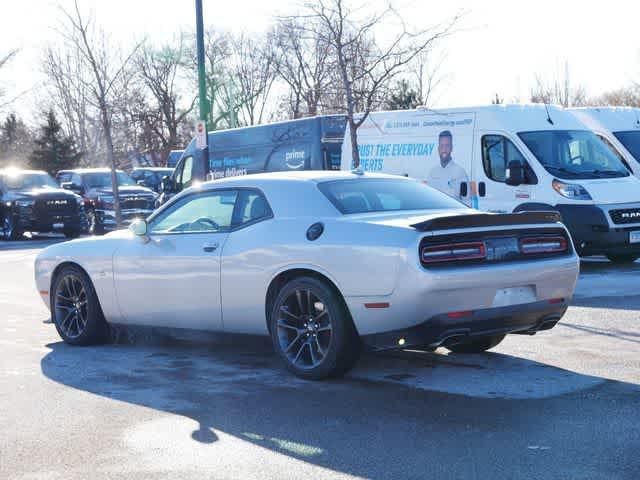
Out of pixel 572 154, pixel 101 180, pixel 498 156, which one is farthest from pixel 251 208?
pixel 101 180

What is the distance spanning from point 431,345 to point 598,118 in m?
12.5

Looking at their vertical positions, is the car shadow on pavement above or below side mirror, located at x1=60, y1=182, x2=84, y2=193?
below

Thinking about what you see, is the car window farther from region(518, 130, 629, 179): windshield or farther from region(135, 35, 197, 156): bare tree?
region(135, 35, 197, 156): bare tree

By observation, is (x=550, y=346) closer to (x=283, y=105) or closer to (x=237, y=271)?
(x=237, y=271)

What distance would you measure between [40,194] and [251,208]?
1938 centimetres

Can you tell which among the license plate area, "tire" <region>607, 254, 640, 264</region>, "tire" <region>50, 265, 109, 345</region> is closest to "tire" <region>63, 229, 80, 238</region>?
"tire" <region>607, 254, 640, 264</region>

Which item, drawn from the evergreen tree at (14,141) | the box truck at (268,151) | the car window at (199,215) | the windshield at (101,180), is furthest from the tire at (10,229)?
the evergreen tree at (14,141)

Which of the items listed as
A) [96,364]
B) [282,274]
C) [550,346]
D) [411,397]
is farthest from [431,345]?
[96,364]

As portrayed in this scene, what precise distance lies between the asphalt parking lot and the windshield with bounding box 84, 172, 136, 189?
20313mm

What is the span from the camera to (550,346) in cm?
775

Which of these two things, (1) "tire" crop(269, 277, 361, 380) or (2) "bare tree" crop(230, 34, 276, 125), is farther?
(2) "bare tree" crop(230, 34, 276, 125)

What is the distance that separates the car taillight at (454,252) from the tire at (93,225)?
22205mm

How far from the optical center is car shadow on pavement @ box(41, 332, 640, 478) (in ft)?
15.5

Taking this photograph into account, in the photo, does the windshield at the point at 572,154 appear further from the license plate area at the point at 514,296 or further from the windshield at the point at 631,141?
the license plate area at the point at 514,296
